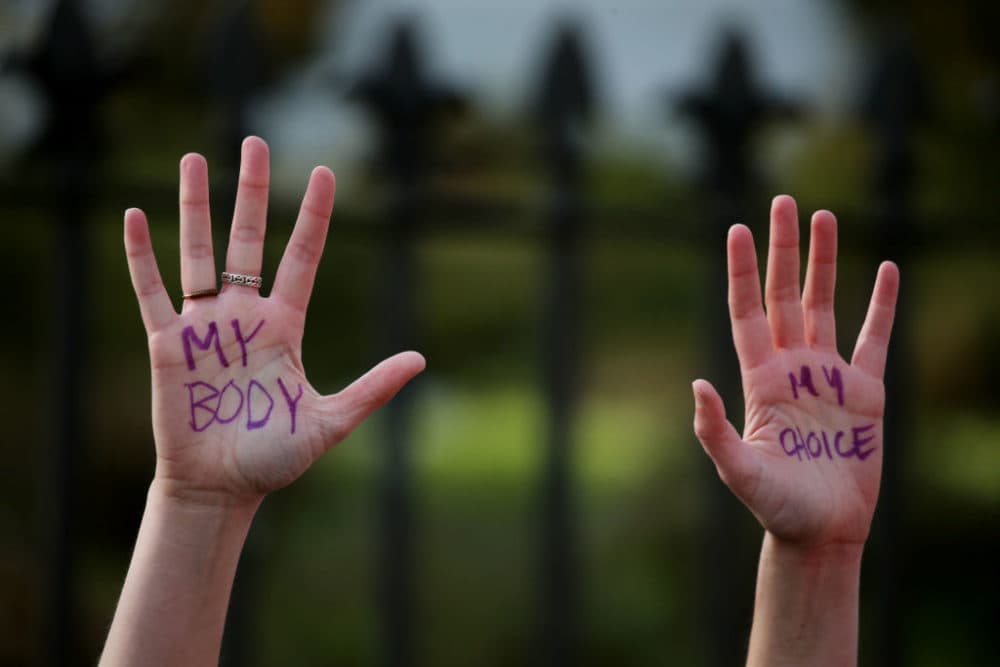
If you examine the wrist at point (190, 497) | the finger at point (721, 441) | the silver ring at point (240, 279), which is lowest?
the wrist at point (190, 497)

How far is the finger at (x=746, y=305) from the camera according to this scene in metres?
1.87

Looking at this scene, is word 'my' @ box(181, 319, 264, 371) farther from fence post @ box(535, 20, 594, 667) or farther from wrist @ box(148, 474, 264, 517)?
fence post @ box(535, 20, 594, 667)

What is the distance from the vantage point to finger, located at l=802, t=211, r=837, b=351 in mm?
1937

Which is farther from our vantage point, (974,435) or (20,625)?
(974,435)

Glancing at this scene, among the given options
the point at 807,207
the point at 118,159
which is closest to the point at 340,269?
the point at 118,159

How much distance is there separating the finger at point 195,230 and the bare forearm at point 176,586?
1.13 feet

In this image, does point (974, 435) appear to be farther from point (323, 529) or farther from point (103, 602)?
point (103, 602)

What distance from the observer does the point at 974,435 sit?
395 cm

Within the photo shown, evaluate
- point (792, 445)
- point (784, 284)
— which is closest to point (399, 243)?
point (784, 284)

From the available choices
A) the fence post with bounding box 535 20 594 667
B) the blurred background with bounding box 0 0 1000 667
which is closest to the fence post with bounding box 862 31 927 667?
the blurred background with bounding box 0 0 1000 667

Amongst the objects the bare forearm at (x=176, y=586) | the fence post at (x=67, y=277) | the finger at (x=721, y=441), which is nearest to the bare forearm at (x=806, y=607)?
the finger at (x=721, y=441)

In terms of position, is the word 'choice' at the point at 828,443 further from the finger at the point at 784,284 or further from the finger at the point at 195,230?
the finger at the point at 195,230

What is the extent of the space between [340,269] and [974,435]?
239 cm

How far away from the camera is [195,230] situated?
181cm
